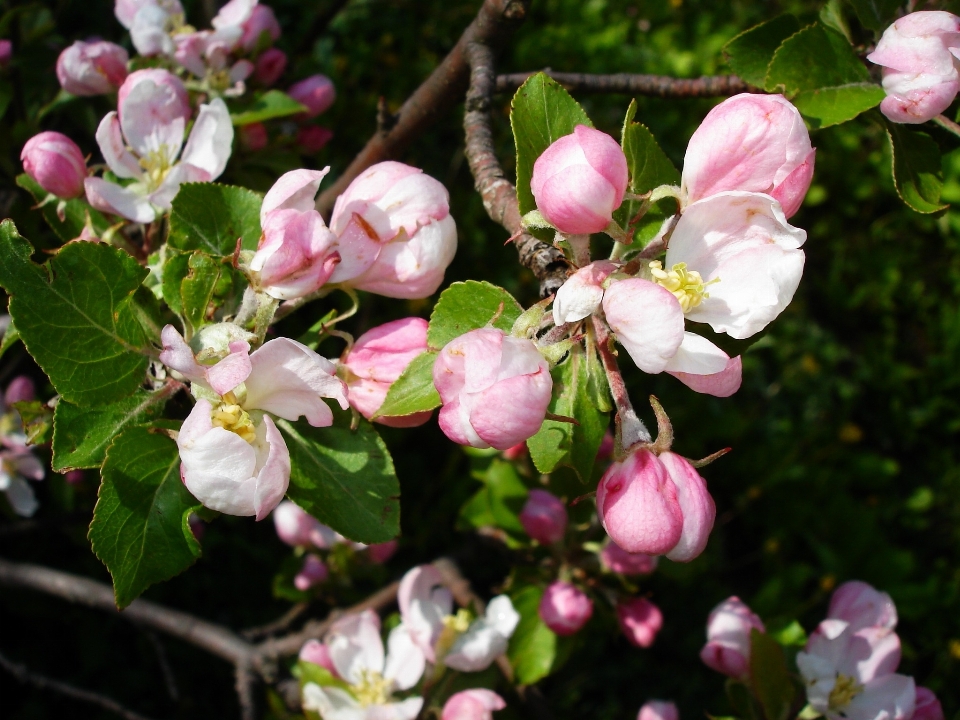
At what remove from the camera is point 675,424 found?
8.55ft

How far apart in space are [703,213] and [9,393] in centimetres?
143

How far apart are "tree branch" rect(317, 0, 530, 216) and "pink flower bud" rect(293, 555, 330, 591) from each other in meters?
0.82

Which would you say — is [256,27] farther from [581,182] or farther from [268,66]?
[581,182]

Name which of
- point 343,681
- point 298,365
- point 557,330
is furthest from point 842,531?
point 298,365

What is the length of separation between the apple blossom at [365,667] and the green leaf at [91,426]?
622 millimetres

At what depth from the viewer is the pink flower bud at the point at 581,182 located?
2.52ft

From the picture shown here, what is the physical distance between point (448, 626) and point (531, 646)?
244mm

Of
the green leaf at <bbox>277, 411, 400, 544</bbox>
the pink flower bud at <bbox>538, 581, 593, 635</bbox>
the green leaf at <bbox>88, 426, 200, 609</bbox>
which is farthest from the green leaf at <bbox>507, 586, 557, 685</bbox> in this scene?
the green leaf at <bbox>88, 426, 200, 609</bbox>

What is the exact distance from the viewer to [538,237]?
89cm

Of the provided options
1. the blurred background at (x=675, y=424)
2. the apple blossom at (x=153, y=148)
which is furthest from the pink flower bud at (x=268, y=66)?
the apple blossom at (x=153, y=148)

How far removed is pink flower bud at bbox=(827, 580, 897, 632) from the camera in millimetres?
1346

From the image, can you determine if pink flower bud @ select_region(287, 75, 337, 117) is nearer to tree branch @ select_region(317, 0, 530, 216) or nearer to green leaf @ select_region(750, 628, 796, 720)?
tree branch @ select_region(317, 0, 530, 216)

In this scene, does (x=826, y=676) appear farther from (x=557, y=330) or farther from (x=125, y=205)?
(x=125, y=205)

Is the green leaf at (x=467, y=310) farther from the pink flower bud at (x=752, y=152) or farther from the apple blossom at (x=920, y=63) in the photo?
the apple blossom at (x=920, y=63)
